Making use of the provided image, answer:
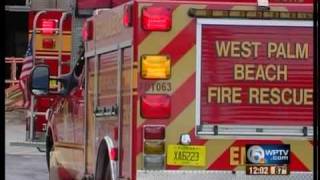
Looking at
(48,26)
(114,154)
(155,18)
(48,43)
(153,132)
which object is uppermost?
(48,26)

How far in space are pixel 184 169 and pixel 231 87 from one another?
0.64 meters

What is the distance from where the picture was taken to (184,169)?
579 cm

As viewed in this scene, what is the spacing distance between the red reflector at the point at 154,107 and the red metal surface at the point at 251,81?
0.28 m

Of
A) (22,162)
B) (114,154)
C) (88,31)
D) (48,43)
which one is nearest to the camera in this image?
(114,154)

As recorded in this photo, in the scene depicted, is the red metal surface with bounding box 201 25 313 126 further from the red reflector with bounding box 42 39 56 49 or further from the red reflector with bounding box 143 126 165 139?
the red reflector with bounding box 42 39 56 49

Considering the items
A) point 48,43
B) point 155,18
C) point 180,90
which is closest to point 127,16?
point 155,18

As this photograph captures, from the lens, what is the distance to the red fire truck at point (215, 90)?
576cm

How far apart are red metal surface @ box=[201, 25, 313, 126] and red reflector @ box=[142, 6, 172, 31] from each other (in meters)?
0.28

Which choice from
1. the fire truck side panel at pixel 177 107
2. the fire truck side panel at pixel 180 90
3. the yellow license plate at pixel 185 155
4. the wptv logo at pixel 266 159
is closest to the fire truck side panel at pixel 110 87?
the fire truck side panel at pixel 177 107

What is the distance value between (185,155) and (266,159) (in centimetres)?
56

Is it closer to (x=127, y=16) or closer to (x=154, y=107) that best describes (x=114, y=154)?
(x=154, y=107)

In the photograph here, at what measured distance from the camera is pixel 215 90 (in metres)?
5.88

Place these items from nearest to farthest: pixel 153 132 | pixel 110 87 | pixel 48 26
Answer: pixel 153 132 → pixel 110 87 → pixel 48 26

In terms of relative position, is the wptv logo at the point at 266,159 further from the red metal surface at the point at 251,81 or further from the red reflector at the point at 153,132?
the red reflector at the point at 153,132
